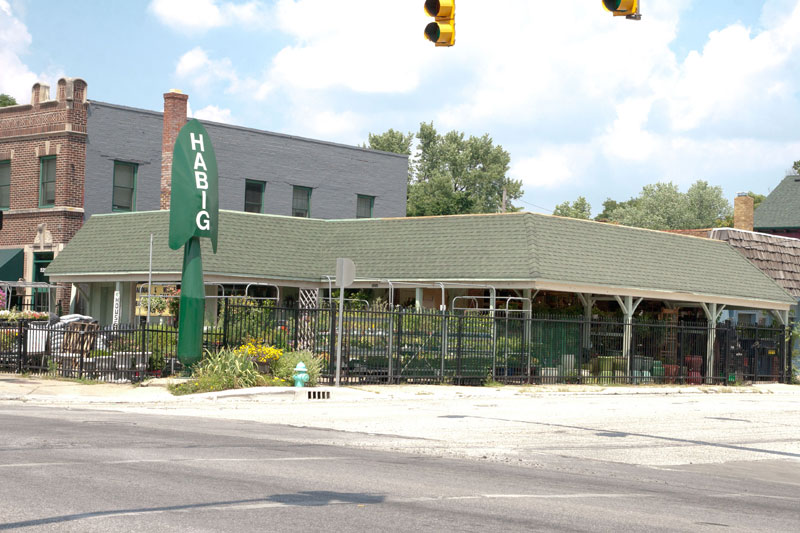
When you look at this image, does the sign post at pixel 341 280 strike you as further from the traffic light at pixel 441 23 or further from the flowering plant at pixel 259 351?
the traffic light at pixel 441 23

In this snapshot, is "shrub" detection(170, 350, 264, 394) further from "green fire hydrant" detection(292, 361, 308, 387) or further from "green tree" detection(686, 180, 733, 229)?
"green tree" detection(686, 180, 733, 229)

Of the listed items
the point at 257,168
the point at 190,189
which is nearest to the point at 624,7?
the point at 190,189

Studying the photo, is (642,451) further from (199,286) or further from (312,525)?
(199,286)

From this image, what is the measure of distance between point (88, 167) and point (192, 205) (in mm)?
15522

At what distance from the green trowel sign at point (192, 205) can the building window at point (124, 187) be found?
15.7 m

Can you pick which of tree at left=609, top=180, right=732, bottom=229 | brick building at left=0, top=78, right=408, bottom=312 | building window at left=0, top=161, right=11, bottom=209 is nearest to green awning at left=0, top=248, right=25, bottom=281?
brick building at left=0, top=78, right=408, bottom=312

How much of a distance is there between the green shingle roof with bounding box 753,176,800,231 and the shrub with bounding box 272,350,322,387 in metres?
46.2

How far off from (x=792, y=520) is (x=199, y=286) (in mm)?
16182

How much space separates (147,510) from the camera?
8.10m

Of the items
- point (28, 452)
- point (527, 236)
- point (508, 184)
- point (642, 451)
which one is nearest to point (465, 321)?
point (527, 236)

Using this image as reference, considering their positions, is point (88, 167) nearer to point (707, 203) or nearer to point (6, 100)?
point (6, 100)

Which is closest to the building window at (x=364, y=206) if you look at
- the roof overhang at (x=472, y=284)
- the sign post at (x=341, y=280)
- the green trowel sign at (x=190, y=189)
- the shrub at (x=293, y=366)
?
the roof overhang at (x=472, y=284)

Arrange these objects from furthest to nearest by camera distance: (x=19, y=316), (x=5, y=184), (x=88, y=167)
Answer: (x=5, y=184), (x=88, y=167), (x=19, y=316)

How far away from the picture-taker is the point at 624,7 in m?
12.8
